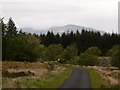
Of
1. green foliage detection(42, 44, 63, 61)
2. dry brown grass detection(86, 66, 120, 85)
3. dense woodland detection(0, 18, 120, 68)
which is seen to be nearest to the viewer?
dry brown grass detection(86, 66, 120, 85)

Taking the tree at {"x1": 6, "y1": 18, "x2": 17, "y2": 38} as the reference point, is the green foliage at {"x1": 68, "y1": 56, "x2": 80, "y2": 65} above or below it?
below

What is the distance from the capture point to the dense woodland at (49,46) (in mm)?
97500

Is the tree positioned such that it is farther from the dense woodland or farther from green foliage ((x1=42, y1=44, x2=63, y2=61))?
green foliage ((x1=42, y1=44, x2=63, y2=61))

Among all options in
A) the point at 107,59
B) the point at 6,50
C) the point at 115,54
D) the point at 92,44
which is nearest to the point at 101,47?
the point at 92,44

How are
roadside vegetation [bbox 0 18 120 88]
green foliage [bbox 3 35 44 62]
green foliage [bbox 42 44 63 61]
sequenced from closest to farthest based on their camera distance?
roadside vegetation [bbox 0 18 120 88], green foliage [bbox 3 35 44 62], green foliage [bbox 42 44 63 61]

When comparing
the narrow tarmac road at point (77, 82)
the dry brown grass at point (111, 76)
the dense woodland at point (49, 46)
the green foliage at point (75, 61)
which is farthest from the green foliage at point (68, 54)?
the narrow tarmac road at point (77, 82)

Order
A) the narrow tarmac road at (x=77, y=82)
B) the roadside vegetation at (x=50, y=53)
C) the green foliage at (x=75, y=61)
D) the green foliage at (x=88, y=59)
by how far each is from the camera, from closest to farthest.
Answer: the narrow tarmac road at (x=77, y=82) < the roadside vegetation at (x=50, y=53) < the green foliage at (x=88, y=59) < the green foliage at (x=75, y=61)

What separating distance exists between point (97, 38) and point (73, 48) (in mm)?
37876

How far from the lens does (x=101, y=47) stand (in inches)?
7175

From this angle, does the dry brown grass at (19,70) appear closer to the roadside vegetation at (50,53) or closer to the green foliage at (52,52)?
the roadside vegetation at (50,53)

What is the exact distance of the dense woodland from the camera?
97500mm

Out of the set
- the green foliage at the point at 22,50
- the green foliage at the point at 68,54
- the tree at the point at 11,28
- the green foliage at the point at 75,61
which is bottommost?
the green foliage at the point at 75,61

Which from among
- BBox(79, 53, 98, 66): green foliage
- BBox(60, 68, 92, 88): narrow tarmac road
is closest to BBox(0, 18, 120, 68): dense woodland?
BBox(79, 53, 98, 66): green foliage

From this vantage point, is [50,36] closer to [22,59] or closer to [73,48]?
[73,48]
